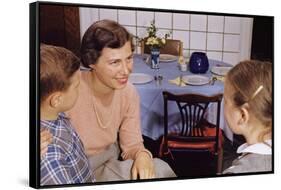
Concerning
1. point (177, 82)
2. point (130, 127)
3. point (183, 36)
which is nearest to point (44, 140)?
Result: point (130, 127)

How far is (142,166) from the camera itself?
2.32 meters

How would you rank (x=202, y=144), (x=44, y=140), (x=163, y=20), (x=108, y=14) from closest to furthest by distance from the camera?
(x=44, y=140)
(x=108, y=14)
(x=163, y=20)
(x=202, y=144)

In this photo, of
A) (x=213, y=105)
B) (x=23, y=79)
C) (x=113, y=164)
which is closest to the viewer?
(x=23, y=79)

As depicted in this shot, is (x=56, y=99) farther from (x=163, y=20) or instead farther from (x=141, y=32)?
(x=163, y=20)

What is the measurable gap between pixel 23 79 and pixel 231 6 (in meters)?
1.03

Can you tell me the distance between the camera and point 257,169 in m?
2.55

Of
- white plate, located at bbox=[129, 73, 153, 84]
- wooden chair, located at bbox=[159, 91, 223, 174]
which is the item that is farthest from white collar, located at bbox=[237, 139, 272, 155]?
white plate, located at bbox=[129, 73, 153, 84]

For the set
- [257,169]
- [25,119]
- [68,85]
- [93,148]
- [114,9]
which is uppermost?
[114,9]

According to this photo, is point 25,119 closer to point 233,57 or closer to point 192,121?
point 192,121

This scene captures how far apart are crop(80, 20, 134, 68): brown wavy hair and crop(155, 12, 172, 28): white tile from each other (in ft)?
0.55

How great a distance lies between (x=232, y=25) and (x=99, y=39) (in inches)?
25.6

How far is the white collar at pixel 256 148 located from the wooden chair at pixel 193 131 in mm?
105

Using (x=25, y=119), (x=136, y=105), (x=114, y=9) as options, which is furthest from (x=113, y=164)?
(x=114, y=9)

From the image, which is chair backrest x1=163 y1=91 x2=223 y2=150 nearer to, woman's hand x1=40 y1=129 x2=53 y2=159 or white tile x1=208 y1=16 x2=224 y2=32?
white tile x1=208 y1=16 x2=224 y2=32
